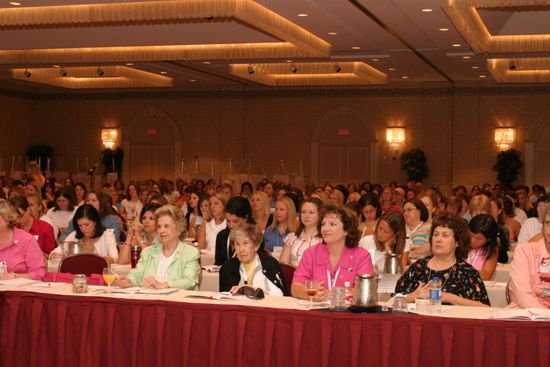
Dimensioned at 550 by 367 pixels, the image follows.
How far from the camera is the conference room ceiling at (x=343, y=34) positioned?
1215cm

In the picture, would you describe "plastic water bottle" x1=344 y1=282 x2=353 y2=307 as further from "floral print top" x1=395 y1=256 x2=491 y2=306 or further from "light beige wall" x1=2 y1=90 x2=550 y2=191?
"light beige wall" x1=2 y1=90 x2=550 y2=191

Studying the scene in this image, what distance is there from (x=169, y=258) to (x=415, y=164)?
16.4 metres

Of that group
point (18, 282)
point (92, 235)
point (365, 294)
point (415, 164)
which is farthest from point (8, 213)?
point (415, 164)

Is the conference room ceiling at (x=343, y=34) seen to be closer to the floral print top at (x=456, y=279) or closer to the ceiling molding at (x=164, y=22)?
the ceiling molding at (x=164, y=22)

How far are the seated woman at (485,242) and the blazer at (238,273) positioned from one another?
1964mm

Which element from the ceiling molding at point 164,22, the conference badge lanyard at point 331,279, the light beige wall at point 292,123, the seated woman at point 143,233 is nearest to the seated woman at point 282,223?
the seated woman at point 143,233

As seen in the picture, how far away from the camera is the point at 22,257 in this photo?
666 centimetres

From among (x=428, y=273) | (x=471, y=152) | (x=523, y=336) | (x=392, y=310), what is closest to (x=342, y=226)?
(x=428, y=273)

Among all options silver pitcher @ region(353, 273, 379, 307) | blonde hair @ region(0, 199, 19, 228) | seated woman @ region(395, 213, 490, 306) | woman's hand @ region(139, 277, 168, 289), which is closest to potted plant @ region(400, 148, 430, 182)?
seated woman @ region(395, 213, 490, 306)

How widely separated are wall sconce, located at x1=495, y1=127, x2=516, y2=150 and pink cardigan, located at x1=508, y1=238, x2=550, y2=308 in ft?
54.9

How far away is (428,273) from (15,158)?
21680 mm

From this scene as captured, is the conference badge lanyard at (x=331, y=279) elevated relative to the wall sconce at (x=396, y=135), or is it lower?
lower

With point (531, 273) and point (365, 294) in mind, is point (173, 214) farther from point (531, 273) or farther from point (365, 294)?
point (531, 273)

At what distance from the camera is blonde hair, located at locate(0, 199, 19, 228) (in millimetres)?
6633
